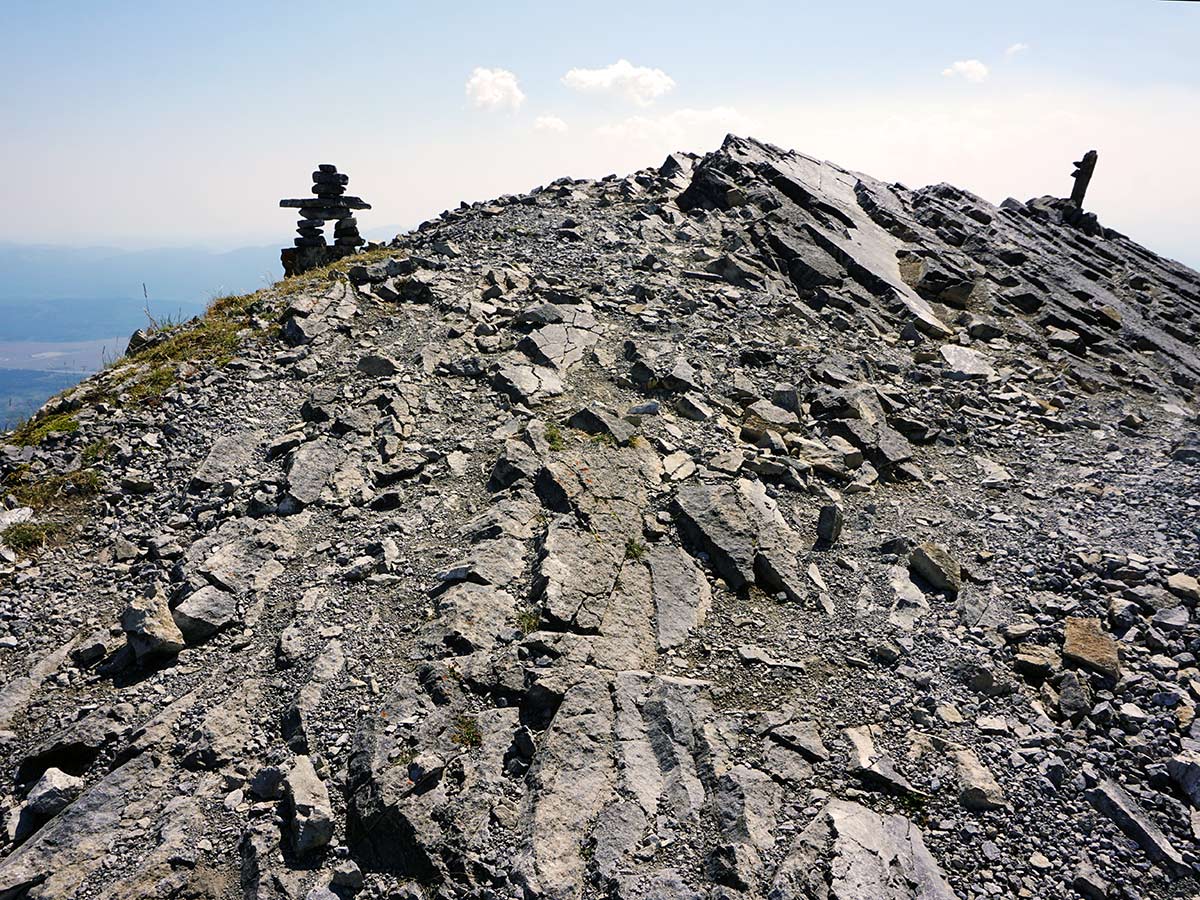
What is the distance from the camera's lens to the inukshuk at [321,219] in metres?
25.8

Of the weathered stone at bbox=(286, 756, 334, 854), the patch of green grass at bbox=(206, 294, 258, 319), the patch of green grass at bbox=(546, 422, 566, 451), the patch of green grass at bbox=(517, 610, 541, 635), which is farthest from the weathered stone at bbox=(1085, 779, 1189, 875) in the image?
the patch of green grass at bbox=(206, 294, 258, 319)

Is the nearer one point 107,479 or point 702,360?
point 107,479

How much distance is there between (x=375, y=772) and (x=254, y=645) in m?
2.80

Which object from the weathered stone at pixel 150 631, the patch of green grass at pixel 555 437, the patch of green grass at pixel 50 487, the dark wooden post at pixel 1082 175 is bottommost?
the weathered stone at pixel 150 631

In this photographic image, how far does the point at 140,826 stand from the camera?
21.9 feet

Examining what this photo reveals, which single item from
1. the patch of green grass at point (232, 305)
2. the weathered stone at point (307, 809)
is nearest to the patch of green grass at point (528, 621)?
the weathered stone at point (307, 809)

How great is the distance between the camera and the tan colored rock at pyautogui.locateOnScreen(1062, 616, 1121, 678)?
8180 millimetres

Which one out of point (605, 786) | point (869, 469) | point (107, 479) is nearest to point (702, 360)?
point (869, 469)

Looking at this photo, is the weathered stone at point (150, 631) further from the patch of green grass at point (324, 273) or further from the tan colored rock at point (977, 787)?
→ the patch of green grass at point (324, 273)

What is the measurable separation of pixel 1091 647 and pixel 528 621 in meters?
7.19

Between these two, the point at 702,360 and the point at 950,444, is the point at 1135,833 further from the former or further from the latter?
the point at 702,360

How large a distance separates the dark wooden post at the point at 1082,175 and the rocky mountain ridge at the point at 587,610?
19.4 m

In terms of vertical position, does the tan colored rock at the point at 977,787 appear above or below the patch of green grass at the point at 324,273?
below

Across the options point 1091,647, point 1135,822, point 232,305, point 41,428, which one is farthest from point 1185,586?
point 232,305
